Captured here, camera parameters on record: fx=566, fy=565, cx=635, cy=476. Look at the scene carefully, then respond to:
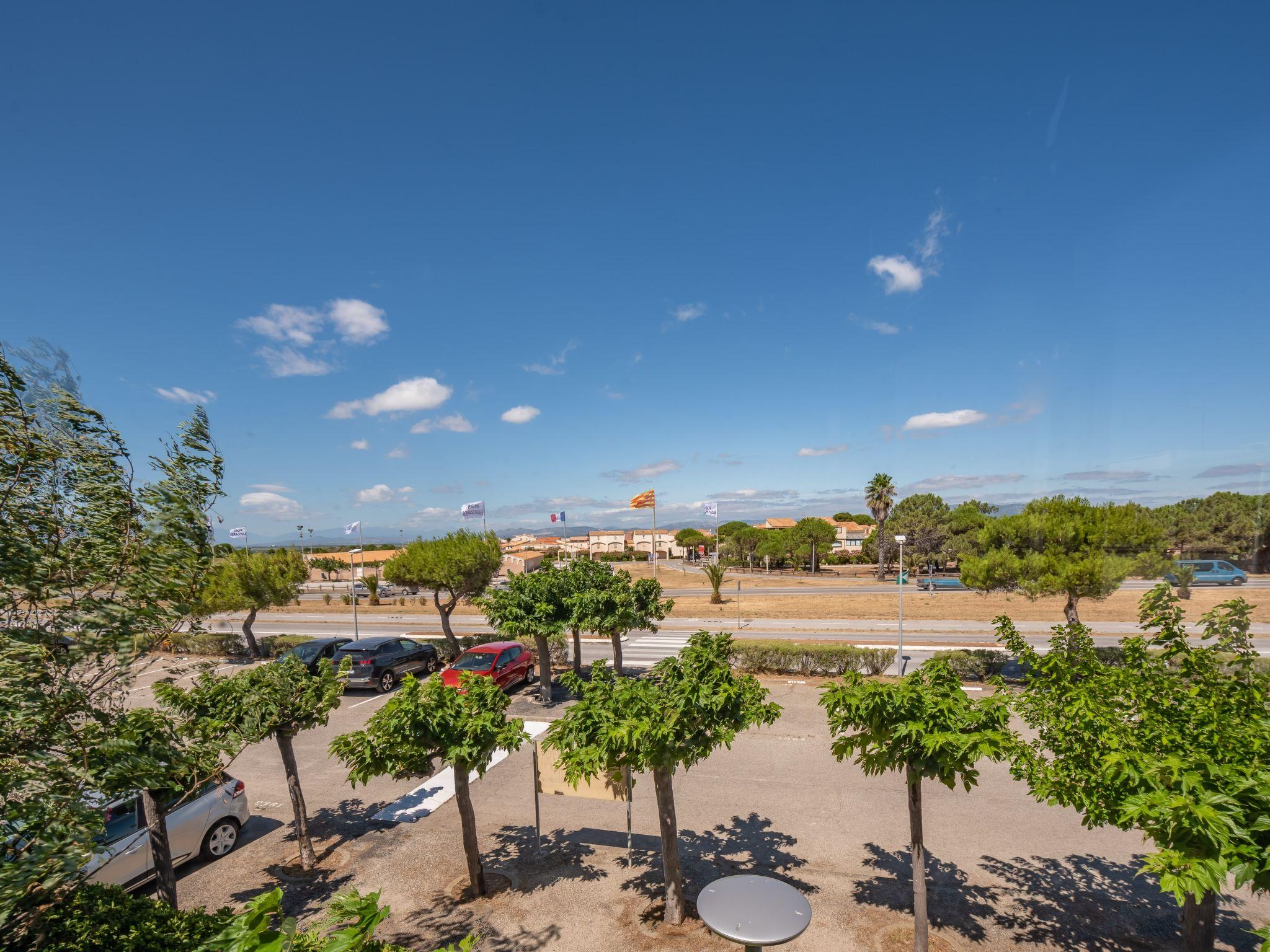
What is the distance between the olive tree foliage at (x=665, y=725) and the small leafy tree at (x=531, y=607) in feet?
25.3

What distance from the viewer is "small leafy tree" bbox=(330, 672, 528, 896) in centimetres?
680

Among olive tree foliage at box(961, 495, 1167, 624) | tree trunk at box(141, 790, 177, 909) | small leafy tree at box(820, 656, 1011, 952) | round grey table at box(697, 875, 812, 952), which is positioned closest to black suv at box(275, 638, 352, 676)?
tree trunk at box(141, 790, 177, 909)

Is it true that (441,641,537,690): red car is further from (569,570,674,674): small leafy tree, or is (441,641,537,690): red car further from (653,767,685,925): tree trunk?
(653,767,685,925): tree trunk

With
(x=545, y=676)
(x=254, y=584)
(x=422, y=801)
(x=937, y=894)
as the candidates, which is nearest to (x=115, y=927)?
(x=422, y=801)

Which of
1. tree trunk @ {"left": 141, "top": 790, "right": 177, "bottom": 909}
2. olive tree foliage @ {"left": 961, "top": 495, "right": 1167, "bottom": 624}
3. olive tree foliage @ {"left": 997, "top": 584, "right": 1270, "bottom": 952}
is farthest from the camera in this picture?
olive tree foliage @ {"left": 961, "top": 495, "right": 1167, "bottom": 624}

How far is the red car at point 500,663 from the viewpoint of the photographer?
16344mm

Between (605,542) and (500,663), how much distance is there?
121m

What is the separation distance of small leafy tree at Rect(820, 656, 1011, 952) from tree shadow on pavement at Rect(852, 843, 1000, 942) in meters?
0.98

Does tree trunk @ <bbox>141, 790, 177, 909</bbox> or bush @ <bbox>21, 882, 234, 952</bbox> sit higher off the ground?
bush @ <bbox>21, 882, 234, 952</bbox>

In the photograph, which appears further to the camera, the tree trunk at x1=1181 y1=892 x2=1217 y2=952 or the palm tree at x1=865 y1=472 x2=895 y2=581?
the palm tree at x1=865 y1=472 x2=895 y2=581

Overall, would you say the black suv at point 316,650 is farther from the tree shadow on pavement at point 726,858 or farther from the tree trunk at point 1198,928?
the tree trunk at point 1198,928

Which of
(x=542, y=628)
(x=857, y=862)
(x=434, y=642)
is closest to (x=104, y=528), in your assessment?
(x=857, y=862)

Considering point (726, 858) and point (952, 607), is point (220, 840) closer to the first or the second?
point (726, 858)

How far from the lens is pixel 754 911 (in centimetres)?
474
